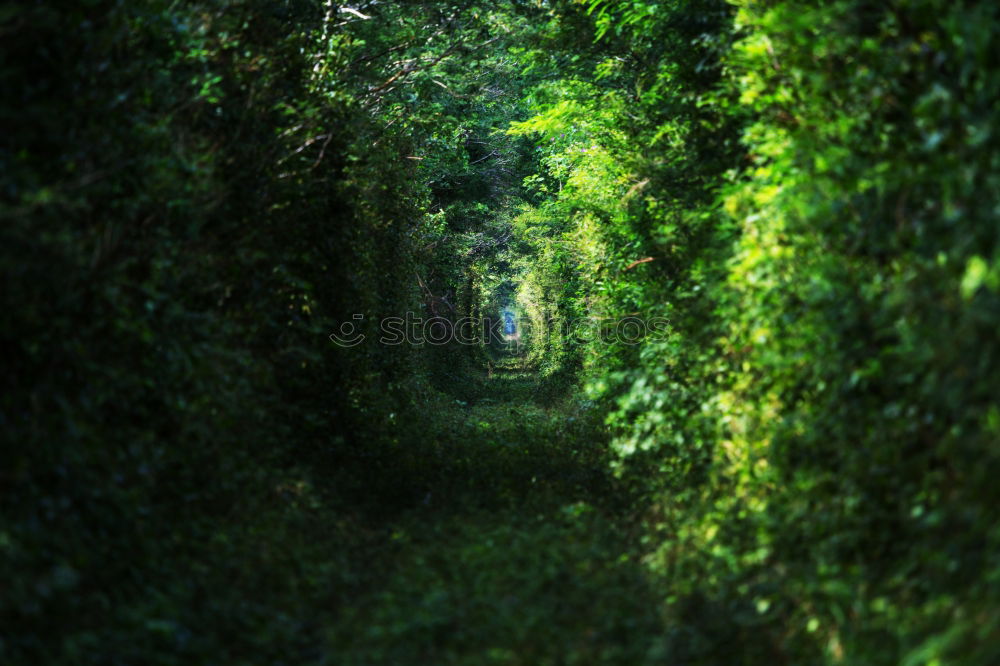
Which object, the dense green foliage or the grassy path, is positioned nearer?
the dense green foliage

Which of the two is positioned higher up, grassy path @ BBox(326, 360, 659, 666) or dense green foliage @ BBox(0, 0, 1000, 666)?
dense green foliage @ BBox(0, 0, 1000, 666)

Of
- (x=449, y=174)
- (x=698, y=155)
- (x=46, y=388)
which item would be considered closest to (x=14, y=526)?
(x=46, y=388)

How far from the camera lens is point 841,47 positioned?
6.05m

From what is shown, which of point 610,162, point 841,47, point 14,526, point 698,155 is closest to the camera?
point 14,526

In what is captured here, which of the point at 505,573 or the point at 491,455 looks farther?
the point at 491,455

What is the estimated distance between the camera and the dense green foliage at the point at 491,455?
4.80m

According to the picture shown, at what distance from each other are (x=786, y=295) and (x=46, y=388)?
17.8ft

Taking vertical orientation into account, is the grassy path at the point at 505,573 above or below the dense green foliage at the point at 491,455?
below

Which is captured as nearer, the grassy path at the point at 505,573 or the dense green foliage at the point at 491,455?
the dense green foliage at the point at 491,455

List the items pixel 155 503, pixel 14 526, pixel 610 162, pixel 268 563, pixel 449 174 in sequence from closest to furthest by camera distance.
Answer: pixel 14 526, pixel 155 503, pixel 268 563, pixel 610 162, pixel 449 174

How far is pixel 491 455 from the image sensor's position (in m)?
13.1

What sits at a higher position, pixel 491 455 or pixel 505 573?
pixel 491 455

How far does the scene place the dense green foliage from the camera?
15.8 feet

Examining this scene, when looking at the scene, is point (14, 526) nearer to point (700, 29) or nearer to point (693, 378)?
point (693, 378)
